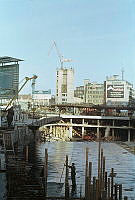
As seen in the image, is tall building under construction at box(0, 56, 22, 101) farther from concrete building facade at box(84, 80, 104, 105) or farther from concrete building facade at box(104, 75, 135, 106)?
concrete building facade at box(84, 80, 104, 105)

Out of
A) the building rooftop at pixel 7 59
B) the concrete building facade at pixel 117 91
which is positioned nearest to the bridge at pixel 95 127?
the building rooftop at pixel 7 59

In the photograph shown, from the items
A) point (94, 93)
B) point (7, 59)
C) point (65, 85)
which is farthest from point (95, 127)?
point (65, 85)

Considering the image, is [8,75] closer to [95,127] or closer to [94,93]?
[95,127]

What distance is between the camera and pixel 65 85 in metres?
149

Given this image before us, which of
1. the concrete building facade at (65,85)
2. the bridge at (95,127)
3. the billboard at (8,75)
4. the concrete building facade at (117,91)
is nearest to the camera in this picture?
the billboard at (8,75)

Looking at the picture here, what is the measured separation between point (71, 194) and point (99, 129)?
59333mm

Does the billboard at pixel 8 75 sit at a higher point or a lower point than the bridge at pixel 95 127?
higher

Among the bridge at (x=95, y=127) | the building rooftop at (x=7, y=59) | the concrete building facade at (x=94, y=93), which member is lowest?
the bridge at (x=95, y=127)

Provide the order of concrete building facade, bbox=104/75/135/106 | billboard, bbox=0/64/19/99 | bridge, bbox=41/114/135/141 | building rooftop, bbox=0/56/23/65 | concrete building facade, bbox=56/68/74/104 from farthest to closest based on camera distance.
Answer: concrete building facade, bbox=56/68/74/104 → concrete building facade, bbox=104/75/135/106 → bridge, bbox=41/114/135/141 → billboard, bbox=0/64/19/99 → building rooftop, bbox=0/56/23/65

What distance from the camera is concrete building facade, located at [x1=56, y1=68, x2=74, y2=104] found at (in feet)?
468

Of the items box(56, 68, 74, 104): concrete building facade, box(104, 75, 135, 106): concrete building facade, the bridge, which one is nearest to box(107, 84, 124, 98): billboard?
box(104, 75, 135, 106): concrete building facade

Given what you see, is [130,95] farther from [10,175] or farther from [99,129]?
[10,175]

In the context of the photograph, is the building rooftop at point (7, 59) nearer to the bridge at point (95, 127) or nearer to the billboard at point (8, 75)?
the billboard at point (8, 75)

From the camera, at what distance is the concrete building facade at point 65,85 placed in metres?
143
